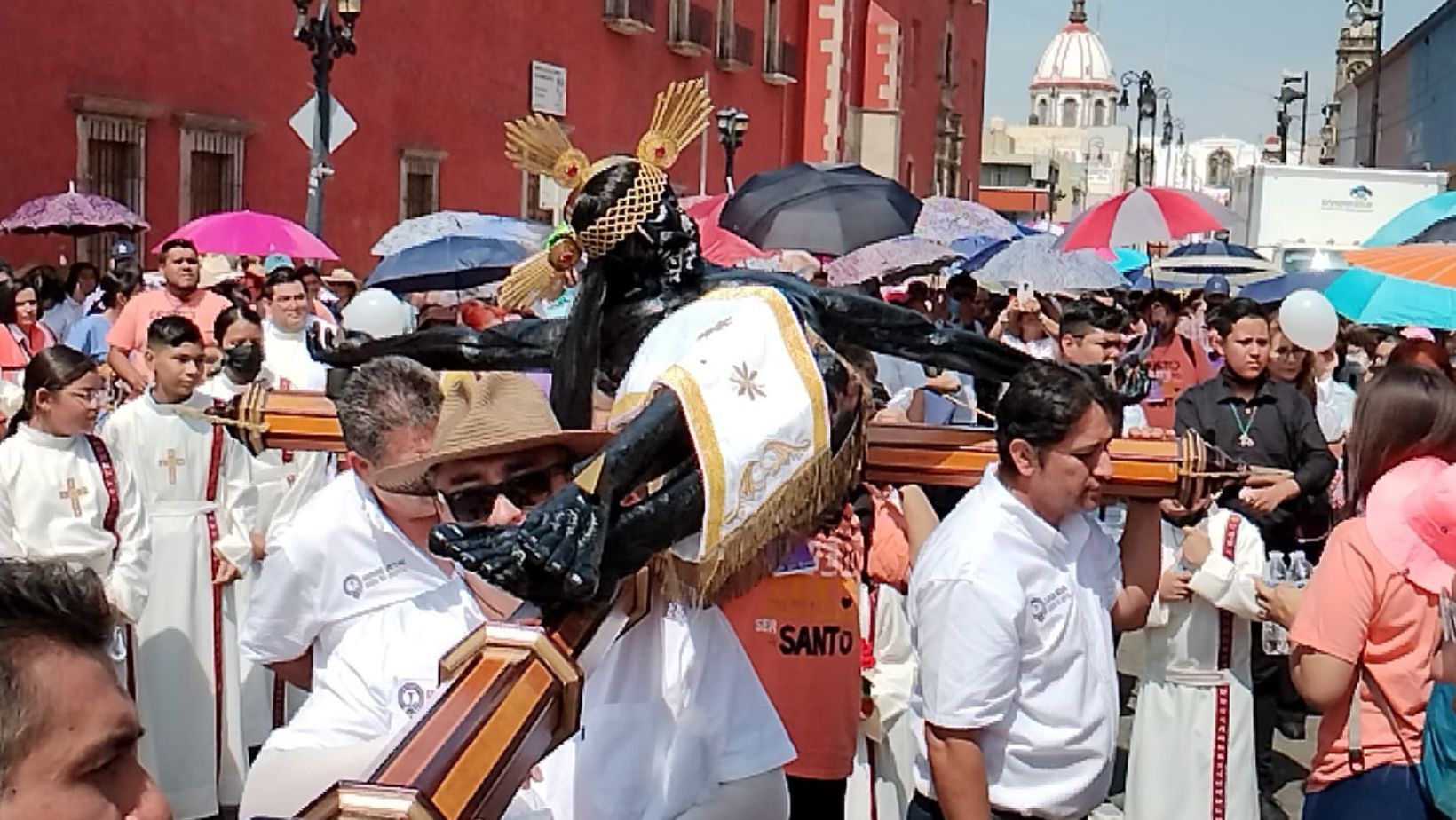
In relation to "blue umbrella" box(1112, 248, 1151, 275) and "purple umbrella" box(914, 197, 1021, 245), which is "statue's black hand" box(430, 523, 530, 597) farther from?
"blue umbrella" box(1112, 248, 1151, 275)

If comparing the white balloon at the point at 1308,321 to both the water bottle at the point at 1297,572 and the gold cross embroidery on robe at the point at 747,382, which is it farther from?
the gold cross embroidery on robe at the point at 747,382

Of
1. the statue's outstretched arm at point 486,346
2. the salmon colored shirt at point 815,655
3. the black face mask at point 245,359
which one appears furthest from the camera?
the black face mask at point 245,359

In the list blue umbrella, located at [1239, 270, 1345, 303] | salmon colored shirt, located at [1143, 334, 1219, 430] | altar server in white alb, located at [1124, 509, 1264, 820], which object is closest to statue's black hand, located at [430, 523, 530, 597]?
altar server in white alb, located at [1124, 509, 1264, 820]

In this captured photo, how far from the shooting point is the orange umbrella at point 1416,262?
5.87 meters

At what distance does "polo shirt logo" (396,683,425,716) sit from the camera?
2.86 meters

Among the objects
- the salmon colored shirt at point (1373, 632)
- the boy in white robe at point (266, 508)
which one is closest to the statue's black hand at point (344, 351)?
the salmon colored shirt at point (1373, 632)

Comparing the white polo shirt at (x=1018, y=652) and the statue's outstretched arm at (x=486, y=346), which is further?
the white polo shirt at (x=1018, y=652)

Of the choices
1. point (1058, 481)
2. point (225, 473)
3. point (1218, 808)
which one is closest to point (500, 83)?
point (225, 473)

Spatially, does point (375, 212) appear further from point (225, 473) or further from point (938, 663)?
point (938, 663)

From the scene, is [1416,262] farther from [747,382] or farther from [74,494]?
[74,494]

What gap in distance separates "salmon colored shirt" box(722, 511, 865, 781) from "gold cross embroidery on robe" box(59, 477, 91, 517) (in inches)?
97.5

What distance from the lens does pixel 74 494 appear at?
19.0ft

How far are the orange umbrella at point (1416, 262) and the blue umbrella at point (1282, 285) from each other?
6513 millimetres

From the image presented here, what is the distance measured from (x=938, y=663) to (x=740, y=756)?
0.85 m
